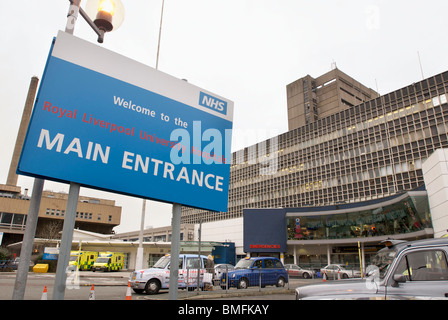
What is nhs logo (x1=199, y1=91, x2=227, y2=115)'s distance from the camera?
562 centimetres

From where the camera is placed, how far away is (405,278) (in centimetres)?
479

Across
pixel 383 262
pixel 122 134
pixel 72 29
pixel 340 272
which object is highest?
pixel 72 29

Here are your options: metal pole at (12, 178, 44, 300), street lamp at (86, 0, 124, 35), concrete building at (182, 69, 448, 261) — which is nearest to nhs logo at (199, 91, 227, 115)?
street lamp at (86, 0, 124, 35)

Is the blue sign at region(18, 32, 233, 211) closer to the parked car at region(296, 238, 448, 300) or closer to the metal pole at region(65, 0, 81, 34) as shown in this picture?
the metal pole at region(65, 0, 81, 34)

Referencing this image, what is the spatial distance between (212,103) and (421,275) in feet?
15.0

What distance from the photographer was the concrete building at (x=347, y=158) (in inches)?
1909

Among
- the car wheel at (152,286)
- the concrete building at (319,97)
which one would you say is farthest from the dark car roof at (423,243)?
the concrete building at (319,97)

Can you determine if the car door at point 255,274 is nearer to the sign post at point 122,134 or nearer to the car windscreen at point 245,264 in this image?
the car windscreen at point 245,264

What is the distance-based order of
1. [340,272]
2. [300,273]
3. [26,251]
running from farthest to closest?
[300,273] < [340,272] < [26,251]

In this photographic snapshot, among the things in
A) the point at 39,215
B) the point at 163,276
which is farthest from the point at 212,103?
the point at 39,215

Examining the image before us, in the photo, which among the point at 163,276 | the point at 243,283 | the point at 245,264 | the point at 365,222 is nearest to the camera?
the point at 163,276

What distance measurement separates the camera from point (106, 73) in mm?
4574

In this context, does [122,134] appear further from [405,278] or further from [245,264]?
[245,264]
